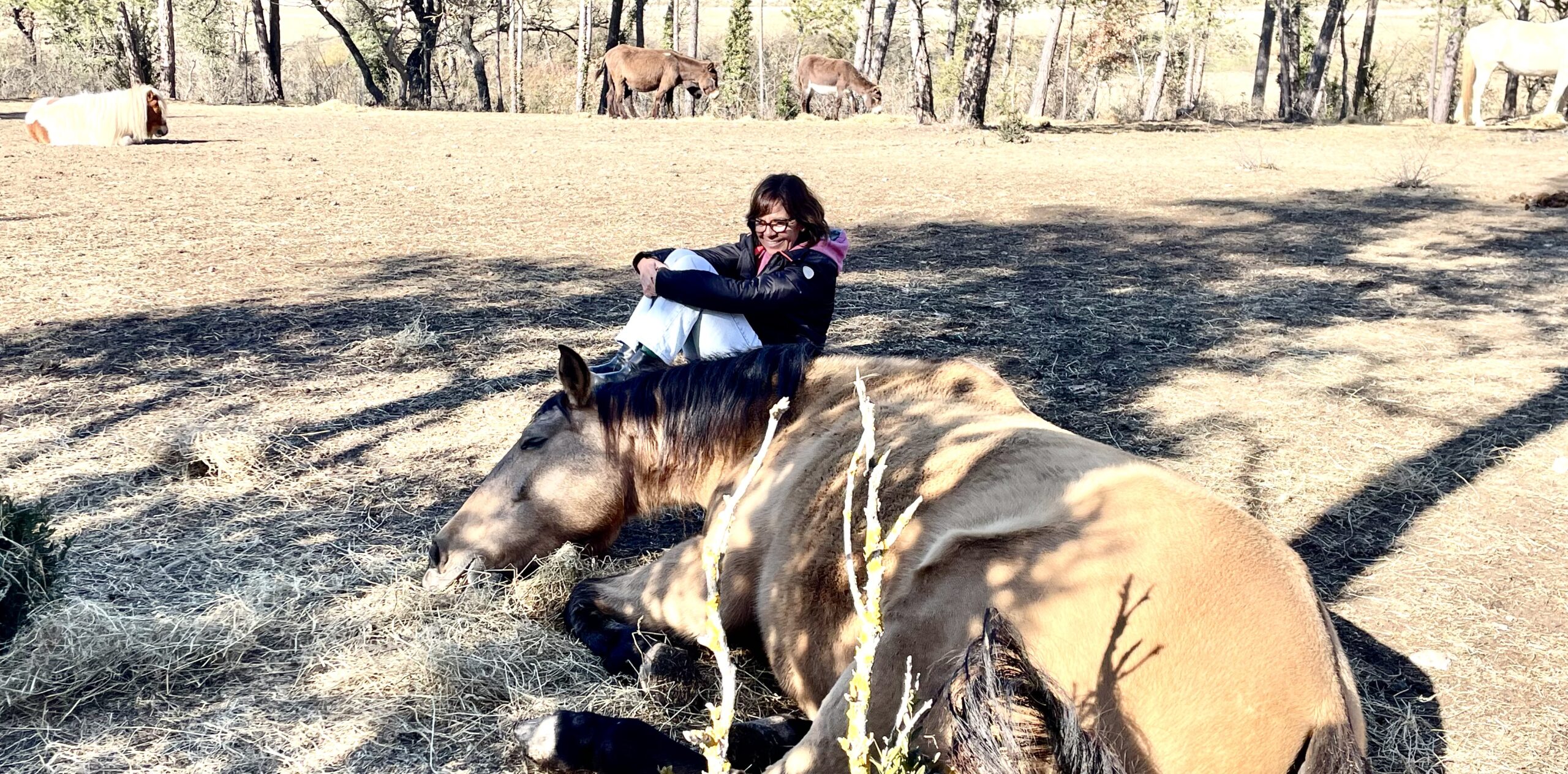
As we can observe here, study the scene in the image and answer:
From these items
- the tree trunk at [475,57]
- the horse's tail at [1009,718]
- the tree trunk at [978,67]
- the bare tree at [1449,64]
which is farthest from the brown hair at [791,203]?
the tree trunk at [475,57]

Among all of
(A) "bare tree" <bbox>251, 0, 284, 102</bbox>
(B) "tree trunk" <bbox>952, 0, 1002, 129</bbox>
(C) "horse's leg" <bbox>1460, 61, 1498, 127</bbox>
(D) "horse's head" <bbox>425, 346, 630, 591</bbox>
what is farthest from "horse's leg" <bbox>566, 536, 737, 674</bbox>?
(A) "bare tree" <bbox>251, 0, 284, 102</bbox>

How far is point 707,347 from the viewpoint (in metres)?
4.62

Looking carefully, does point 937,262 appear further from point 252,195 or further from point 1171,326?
point 252,195

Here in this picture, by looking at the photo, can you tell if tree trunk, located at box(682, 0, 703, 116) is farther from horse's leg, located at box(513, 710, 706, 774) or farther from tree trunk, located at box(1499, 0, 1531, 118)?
horse's leg, located at box(513, 710, 706, 774)

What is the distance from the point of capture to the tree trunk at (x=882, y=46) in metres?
26.3

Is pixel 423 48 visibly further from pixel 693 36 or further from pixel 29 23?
pixel 29 23

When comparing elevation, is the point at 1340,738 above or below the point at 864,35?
below

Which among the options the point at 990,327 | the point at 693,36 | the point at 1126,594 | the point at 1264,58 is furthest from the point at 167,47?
the point at 1126,594

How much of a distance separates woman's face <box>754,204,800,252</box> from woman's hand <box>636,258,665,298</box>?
46 centimetres

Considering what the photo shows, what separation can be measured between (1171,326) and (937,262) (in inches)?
92.8

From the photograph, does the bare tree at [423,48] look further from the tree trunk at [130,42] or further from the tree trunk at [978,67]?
the tree trunk at [978,67]

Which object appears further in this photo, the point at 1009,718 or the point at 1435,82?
the point at 1435,82

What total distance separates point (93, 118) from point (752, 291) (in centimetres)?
1423

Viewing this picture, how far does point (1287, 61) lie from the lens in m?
25.8
